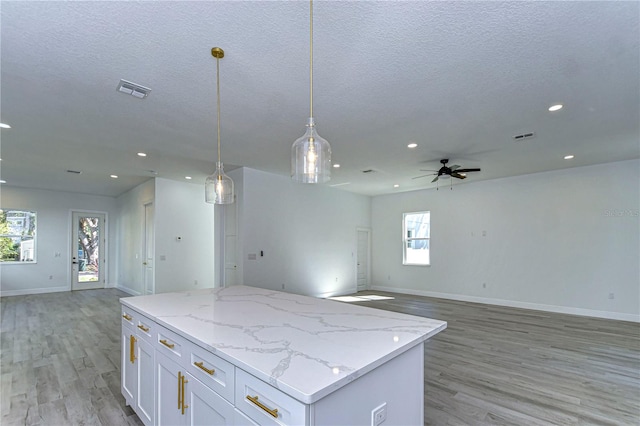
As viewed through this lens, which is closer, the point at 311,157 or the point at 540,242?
the point at 311,157

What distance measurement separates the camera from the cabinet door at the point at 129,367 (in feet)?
7.73

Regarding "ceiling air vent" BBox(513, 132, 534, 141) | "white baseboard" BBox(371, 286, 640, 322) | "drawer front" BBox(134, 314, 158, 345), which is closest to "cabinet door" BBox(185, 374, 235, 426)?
"drawer front" BBox(134, 314, 158, 345)

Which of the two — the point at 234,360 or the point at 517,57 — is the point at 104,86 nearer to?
the point at 234,360

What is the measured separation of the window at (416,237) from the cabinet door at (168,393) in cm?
741

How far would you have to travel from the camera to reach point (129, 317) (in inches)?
97.5

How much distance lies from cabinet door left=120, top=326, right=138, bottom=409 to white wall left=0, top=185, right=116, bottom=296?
27.1 ft

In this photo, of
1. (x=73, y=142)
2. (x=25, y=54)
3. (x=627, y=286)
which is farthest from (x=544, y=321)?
(x=73, y=142)

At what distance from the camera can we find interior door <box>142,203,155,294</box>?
7.04m

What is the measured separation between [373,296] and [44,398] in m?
6.50

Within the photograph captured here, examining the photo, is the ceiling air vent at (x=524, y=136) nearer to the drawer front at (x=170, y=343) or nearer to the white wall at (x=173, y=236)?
the drawer front at (x=170, y=343)

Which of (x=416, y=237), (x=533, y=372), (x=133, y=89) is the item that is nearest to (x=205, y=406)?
(x=133, y=89)

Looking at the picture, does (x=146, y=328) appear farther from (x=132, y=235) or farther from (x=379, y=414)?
(x=132, y=235)

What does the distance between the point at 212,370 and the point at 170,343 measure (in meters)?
0.55

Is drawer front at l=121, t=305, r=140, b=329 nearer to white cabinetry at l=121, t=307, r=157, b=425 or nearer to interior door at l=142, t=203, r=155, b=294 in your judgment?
white cabinetry at l=121, t=307, r=157, b=425
